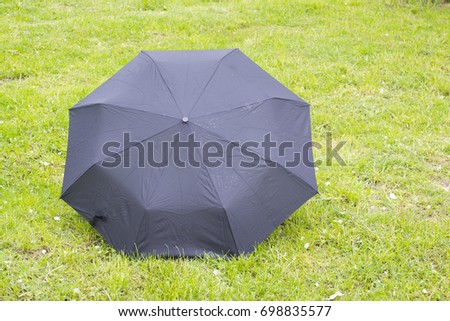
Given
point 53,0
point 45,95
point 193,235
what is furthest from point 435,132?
Answer: point 53,0

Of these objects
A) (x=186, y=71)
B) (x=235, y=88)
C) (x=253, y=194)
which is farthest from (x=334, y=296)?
(x=186, y=71)

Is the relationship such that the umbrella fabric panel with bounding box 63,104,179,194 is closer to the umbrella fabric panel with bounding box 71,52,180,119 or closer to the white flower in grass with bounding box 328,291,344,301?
the umbrella fabric panel with bounding box 71,52,180,119

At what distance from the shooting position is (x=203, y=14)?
300 inches

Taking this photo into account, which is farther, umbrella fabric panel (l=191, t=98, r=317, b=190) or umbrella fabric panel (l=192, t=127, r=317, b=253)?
umbrella fabric panel (l=191, t=98, r=317, b=190)

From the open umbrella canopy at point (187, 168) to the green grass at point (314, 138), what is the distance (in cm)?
23

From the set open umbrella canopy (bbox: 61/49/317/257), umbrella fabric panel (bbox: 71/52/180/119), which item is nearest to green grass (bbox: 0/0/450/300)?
open umbrella canopy (bbox: 61/49/317/257)

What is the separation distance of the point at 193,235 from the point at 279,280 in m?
0.59

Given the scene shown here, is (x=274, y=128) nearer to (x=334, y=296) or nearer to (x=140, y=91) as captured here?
(x=140, y=91)

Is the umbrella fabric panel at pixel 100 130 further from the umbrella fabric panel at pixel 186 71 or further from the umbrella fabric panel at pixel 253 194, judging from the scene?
the umbrella fabric panel at pixel 253 194

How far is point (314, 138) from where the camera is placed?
496 centimetres

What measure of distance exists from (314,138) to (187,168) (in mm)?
1972

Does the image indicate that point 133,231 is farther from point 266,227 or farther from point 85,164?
point 266,227

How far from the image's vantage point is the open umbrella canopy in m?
3.25

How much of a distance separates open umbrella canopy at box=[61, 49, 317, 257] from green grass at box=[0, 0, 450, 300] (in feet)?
0.76
